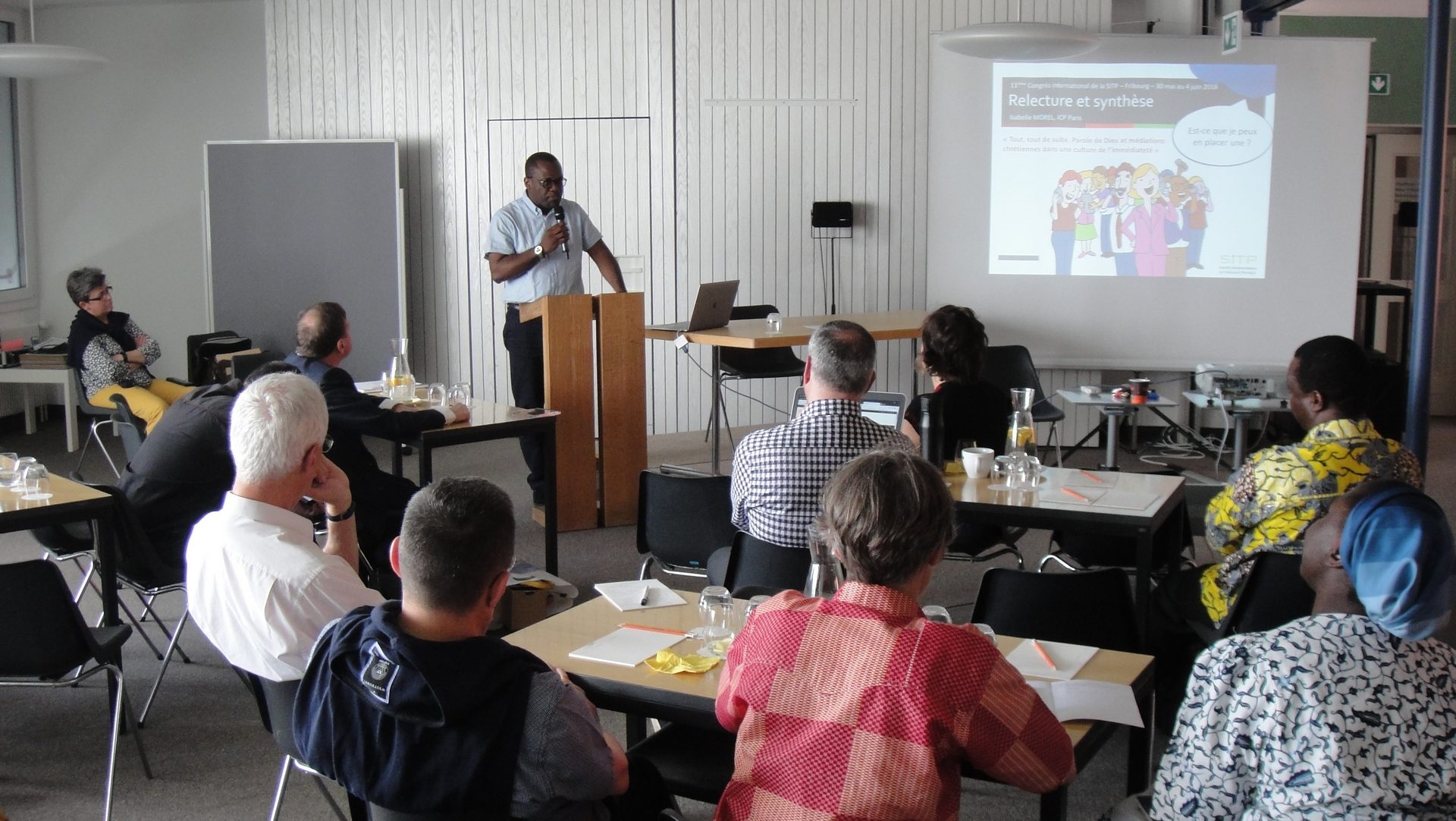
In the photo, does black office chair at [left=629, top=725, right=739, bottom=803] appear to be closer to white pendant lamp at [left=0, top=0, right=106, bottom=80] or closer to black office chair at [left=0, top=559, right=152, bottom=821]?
black office chair at [left=0, top=559, right=152, bottom=821]

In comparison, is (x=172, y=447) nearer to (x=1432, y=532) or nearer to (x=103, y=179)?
(x=1432, y=532)

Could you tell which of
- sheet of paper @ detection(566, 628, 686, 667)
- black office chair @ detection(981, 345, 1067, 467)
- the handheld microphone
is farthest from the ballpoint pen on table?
black office chair @ detection(981, 345, 1067, 467)

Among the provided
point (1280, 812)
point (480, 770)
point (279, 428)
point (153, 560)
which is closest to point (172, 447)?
point (153, 560)

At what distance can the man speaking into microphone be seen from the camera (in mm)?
6477

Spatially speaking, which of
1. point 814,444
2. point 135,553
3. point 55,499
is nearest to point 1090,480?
point 814,444

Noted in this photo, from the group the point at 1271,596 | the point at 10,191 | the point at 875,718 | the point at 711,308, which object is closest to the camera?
the point at 875,718

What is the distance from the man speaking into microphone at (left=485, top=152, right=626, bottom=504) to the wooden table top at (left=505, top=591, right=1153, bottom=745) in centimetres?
365

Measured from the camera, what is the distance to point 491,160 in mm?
8594

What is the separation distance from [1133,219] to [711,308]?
9.81ft

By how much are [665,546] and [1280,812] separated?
2.51m

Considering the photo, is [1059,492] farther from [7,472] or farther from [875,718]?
[7,472]

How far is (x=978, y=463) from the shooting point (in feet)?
13.1

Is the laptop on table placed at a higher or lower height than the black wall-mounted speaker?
lower

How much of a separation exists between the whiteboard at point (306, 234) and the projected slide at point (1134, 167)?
4085mm
